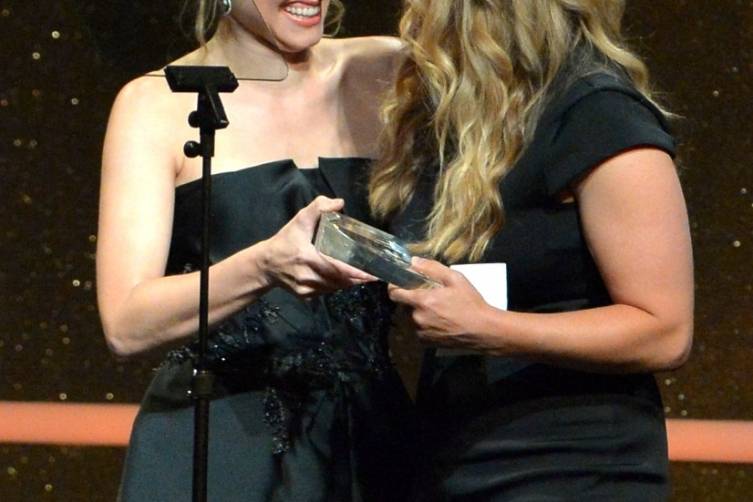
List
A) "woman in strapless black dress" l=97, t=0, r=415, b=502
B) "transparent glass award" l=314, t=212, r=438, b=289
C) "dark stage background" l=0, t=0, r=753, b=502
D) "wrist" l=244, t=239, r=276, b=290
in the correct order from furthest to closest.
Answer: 1. "dark stage background" l=0, t=0, r=753, b=502
2. "woman in strapless black dress" l=97, t=0, r=415, b=502
3. "wrist" l=244, t=239, r=276, b=290
4. "transparent glass award" l=314, t=212, r=438, b=289

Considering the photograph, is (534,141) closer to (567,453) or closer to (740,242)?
(567,453)

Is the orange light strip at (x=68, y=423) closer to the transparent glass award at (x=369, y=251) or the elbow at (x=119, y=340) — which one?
the elbow at (x=119, y=340)

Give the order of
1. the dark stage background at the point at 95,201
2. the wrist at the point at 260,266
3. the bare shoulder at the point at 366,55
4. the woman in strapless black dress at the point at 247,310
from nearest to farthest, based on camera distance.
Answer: the wrist at the point at 260,266, the woman in strapless black dress at the point at 247,310, the bare shoulder at the point at 366,55, the dark stage background at the point at 95,201

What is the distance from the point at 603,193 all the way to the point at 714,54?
1173mm

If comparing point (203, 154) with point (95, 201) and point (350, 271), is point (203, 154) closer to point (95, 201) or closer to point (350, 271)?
point (350, 271)

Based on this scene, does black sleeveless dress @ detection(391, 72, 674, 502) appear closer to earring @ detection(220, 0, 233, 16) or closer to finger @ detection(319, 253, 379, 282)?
finger @ detection(319, 253, 379, 282)

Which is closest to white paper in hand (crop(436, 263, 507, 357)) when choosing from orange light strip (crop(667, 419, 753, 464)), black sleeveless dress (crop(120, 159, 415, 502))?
black sleeveless dress (crop(120, 159, 415, 502))

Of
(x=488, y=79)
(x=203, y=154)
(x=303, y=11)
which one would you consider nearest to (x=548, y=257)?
(x=488, y=79)

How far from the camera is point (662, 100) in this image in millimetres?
2352

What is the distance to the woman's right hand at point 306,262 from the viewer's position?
131 centimetres

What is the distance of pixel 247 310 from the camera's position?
1.54 metres

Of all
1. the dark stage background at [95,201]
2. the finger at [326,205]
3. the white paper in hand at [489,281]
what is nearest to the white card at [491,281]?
the white paper in hand at [489,281]

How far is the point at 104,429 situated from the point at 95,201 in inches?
15.4

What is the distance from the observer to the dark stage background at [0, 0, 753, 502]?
93.2 inches
